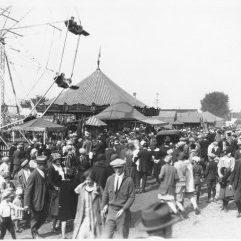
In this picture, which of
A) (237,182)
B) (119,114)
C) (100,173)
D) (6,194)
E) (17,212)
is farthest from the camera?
(119,114)

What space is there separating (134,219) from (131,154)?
328 centimetres

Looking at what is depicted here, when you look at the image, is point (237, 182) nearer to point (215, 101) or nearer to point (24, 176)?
point (24, 176)

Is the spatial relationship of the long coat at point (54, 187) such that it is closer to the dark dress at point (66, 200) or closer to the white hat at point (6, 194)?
the dark dress at point (66, 200)

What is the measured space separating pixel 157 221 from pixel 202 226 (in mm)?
5184

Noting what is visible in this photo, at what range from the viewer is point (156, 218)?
388 centimetres

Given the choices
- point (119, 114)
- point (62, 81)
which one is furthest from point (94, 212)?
point (119, 114)

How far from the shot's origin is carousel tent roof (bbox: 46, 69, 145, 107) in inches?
1268

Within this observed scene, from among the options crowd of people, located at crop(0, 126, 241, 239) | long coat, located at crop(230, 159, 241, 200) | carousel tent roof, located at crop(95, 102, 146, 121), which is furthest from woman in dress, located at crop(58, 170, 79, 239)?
carousel tent roof, located at crop(95, 102, 146, 121)

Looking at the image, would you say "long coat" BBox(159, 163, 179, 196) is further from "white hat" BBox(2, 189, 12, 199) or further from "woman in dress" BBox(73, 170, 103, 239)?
"white hat" BBox(2, 189, 12, 199)

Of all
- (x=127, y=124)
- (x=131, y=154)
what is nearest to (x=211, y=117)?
(x=127, y=124)

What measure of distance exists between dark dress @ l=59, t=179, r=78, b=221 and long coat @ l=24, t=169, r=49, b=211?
341mm

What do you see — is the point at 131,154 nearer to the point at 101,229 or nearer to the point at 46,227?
the point at 46,227

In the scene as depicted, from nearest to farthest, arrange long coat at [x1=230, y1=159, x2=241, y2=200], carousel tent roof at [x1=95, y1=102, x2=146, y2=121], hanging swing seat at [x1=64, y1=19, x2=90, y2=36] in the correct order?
long coat at [x1=230, y1=159, x2=241, y2=200]
hanging swing seat at [x1=64, y1=19, x2=90, y2=36]
carousel tent roof at [x1=95, y1=102, x2=146, y2=121]

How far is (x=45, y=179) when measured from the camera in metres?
8.12
